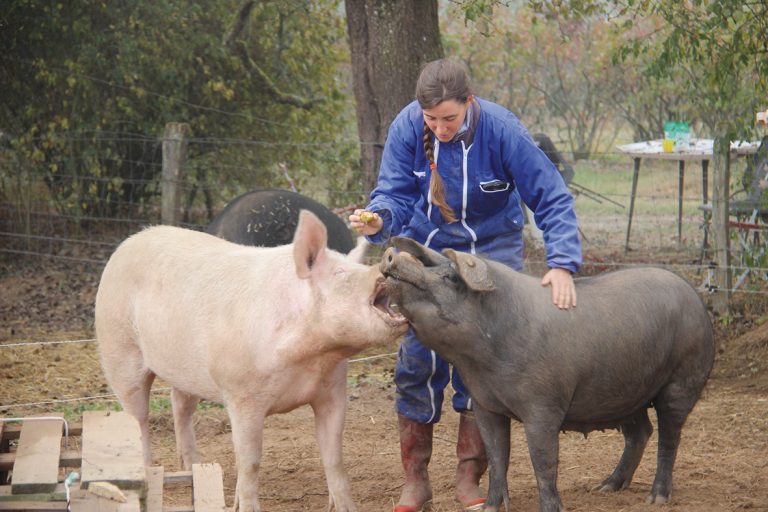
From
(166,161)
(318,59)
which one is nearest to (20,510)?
(166,161)

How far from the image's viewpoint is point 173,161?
9.80 metres

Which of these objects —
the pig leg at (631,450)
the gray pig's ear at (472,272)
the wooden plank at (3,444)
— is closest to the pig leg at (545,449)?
the gray pig's ear at (472,272)

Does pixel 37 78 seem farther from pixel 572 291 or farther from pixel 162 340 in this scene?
pixel 572 291

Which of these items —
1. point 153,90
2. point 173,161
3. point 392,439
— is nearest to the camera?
point 392,439

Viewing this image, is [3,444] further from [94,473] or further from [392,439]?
[392,439]

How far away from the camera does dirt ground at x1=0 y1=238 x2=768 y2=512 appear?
4.79 metres

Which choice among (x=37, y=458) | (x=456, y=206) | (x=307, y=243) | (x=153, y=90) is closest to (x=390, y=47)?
(x=456, y=206)

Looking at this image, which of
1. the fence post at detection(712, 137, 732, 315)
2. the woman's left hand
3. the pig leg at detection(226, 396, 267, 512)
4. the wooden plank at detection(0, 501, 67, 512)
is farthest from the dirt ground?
the wooden plank at detection(0, 501, 67, 512)

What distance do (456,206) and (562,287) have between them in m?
0.63

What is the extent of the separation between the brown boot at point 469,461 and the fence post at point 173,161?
5458 mm

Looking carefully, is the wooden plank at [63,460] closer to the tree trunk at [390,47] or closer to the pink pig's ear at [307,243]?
the pink pig's ear at [307,243]

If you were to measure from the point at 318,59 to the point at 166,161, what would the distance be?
3220mm

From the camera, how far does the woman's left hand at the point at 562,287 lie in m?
4.10

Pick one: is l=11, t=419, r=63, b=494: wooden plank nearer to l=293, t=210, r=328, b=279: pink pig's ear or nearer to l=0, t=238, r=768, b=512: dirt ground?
l=0, t=238, r=768, b=512: dirt ground
